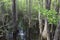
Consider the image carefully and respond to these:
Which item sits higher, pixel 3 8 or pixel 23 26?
pixel 3 8

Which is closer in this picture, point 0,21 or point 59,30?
point 59,30

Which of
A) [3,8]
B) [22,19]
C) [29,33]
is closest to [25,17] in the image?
[22,19]

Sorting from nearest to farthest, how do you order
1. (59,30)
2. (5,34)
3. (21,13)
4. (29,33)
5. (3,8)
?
(59,30) < (5,34) < (3,8) < (29,33) < (21,13)

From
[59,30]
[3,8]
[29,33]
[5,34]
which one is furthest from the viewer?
[29,33]

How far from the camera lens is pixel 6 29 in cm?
1230

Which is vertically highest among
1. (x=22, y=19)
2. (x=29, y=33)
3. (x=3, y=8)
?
(x=3, y=8)

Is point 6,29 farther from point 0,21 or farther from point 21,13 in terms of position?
point 21,13

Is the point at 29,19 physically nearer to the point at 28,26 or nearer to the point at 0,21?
the point at 28,26

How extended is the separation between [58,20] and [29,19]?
7178 millimetres

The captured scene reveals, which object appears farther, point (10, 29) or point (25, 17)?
point (25, 17)

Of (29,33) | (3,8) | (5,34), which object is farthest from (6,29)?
(29,33)

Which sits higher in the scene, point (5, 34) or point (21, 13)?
point (21, 13)

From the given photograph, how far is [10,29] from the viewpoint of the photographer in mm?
12602

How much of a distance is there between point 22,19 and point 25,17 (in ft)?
1.11
